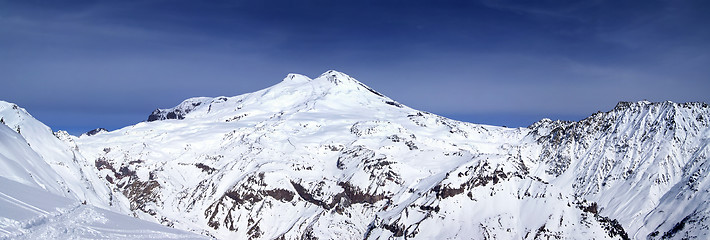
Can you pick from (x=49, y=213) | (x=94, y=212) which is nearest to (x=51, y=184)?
(x=94, y=212)

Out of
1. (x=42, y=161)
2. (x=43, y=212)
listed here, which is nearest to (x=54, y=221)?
(x=43, y=212)

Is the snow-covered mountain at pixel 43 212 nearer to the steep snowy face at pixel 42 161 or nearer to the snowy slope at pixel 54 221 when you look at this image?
the snowy slope at pixel 54 221

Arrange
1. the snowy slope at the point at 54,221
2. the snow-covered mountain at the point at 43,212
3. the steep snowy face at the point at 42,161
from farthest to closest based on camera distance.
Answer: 1. the steep snowy face at the point at 42,161
2. the snow-covered mountain at the point at 43,212
3. the snowy slope at the point at 54,221

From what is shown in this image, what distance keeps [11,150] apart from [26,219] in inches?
1552

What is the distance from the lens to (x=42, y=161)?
320 ft

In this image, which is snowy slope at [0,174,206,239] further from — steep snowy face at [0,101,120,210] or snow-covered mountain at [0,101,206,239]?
steep snowy face at [0,101,120,210]

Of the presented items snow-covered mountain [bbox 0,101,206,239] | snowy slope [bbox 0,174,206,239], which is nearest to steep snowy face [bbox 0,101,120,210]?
snow-covered mountain [bbox 0,101,206,239]

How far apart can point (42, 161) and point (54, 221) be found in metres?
53.3

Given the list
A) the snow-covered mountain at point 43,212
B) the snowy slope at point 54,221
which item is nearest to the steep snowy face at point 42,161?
the snow-covered mountain at point 43,212

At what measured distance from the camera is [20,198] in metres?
54.0

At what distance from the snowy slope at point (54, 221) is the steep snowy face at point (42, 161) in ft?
35.2

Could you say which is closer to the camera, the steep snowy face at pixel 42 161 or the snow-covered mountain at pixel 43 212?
the snow-covered mountain at pixel 43 212

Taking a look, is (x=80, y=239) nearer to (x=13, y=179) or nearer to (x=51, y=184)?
(x=13, y=179)

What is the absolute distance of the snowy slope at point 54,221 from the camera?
46656 mm
